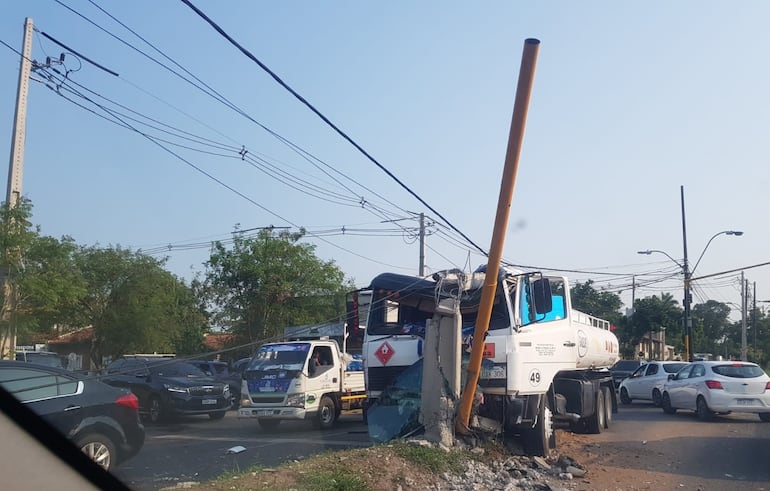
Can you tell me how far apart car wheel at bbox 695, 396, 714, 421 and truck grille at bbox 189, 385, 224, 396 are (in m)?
12.1

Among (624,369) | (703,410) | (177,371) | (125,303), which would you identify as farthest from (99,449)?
(624,369)

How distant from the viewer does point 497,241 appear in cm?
1146

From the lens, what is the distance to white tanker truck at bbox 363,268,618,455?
12.1 meters

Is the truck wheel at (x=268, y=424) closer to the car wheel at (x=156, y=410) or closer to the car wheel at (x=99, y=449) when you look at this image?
the car wheel at (x=156, y=410)

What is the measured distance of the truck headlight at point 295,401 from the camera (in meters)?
16.5

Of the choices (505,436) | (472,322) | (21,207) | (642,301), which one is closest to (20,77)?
(21,207)

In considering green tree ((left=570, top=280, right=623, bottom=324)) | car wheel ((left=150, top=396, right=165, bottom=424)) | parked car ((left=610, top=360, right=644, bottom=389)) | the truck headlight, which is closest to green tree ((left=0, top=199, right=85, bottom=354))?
car wheel ((left=150, top=396, right=165, bottom=424))

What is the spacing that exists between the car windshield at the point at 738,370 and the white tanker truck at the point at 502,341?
262 inches

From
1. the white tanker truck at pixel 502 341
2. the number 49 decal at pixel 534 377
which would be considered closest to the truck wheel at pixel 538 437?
the white tanker truck at pixel 502 341

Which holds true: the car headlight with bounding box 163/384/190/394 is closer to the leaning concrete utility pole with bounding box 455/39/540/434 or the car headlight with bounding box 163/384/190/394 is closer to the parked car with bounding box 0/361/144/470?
the parked car with bounding box 0/361/144/470

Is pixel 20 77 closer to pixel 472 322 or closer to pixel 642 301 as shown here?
pixel 472 322

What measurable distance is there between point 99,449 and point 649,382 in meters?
20.2

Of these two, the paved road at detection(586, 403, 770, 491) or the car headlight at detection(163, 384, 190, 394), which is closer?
the paved road at detection(586, 403, 770, 491)

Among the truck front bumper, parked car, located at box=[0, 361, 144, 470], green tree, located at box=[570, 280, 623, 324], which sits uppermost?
green tree, located at box=[570, 280, 623, 324]
